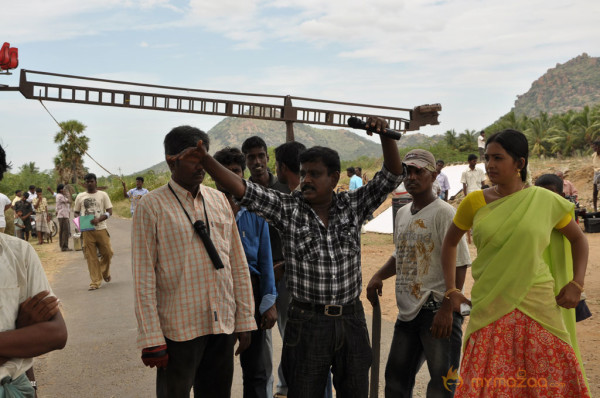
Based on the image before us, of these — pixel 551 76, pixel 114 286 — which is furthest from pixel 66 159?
pixel 551 76

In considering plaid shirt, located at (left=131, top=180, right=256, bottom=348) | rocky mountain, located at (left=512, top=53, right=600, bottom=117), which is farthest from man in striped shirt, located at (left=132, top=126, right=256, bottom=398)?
rocky mountain, located at (left=512, top=53, right=600, bottom=117)

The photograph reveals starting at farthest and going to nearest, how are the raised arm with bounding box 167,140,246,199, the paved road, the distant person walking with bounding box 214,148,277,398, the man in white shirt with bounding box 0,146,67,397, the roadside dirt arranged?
the roadside dirt, the paved road, the distant person walking with bounding box 214,148,277,398, the raised arm with bounding box 167,140,246,199, the man in white shirt with bounding box 0,146,67,397

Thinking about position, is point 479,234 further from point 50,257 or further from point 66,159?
point 66,159

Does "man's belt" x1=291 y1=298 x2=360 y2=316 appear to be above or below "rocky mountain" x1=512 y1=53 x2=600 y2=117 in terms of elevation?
below

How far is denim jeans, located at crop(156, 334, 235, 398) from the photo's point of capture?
2973 millimetres

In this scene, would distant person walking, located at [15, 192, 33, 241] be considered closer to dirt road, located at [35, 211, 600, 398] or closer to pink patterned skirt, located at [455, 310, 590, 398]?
dirt road, located at [35, 211, 600, 398]

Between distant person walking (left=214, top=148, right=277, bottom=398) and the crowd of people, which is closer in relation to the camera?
the crowd of people

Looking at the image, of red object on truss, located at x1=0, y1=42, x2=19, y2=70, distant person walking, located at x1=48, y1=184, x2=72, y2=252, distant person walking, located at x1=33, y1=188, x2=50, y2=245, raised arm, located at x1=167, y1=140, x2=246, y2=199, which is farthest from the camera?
distant person walking, located at x1=33, y1=188, x2=50, y2=245

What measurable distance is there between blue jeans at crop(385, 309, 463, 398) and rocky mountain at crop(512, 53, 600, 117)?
473ft

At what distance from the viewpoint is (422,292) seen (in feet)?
Result: 11.4

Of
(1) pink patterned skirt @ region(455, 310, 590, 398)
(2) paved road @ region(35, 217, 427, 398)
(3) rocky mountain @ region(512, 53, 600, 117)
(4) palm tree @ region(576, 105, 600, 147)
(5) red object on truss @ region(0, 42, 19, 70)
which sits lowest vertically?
(2) paved road @ region(35, 217, 427, 398)

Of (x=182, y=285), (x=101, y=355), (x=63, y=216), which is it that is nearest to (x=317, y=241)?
(x=182, y=285)

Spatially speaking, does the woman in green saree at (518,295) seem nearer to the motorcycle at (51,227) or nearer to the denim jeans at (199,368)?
the denim jeans at (199,368)

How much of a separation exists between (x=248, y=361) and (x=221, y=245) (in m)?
1.06
